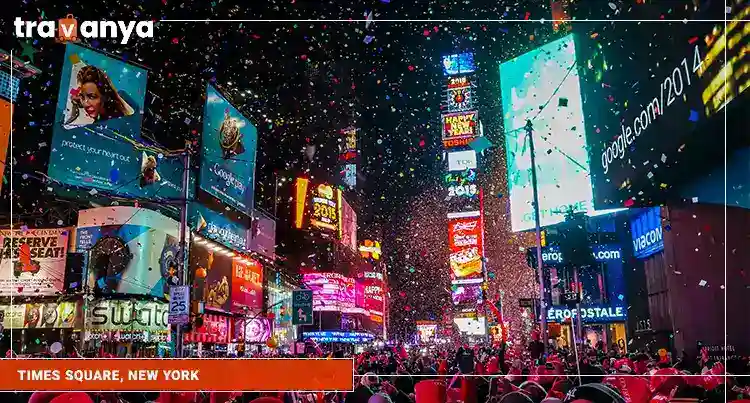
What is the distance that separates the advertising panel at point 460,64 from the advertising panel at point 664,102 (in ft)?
255

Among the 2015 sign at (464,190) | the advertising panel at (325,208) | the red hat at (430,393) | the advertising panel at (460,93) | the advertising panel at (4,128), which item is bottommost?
the red hat at (430,393)

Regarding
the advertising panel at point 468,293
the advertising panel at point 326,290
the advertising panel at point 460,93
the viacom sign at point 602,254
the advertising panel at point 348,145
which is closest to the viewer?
the viacom sign at point 602,254

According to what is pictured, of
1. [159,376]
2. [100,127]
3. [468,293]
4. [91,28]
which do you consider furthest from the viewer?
[468,293]

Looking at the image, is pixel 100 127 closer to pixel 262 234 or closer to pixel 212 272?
pixel 212 272

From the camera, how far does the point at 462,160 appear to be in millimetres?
92875

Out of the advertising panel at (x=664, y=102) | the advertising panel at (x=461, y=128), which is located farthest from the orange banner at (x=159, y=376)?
the advertising panel at (x=461, y=128)

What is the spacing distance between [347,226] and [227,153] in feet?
126

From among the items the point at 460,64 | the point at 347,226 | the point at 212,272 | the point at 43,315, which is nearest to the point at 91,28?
the point at 43,315

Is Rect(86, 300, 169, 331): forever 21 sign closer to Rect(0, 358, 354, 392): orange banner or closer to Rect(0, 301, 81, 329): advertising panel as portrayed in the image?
Rect(0, 301, 81, 329): advertising panel

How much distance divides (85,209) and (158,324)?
6.30m

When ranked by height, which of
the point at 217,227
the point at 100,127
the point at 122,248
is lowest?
the point at 122,248

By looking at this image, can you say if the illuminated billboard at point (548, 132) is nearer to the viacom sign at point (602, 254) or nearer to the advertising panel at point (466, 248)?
the viacom sign at point (602, 254)

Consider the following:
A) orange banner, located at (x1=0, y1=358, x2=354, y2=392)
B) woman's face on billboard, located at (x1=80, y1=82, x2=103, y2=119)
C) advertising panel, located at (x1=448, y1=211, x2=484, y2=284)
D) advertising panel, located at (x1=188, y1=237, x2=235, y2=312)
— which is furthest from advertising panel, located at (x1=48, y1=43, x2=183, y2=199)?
advertising panel, located at (x1=448, y1=211, x2=484, y2=284)

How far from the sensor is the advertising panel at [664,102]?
10.9 metres
